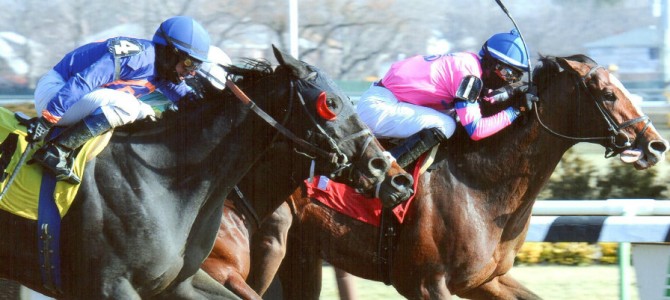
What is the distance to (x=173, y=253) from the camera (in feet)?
13.5

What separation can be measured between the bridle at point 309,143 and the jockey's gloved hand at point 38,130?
0.68 meters

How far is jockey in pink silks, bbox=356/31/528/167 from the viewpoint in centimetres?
530

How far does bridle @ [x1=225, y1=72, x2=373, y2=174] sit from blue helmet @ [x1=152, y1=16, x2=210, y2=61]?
0.20 meters

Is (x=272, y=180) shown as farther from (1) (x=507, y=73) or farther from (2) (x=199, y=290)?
(1) (x=507, y=73)

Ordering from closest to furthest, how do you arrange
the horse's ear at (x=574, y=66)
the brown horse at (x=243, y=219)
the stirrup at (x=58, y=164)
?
1. the stirrup at (x=58, y=164)
2. the brown horse at (x=243, y=219)
3. the horse's ear at (x=574, y=66)

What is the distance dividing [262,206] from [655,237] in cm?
207

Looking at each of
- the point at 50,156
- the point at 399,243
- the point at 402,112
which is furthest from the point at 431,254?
the point at 50,156

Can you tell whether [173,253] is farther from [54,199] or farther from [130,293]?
[54,199]

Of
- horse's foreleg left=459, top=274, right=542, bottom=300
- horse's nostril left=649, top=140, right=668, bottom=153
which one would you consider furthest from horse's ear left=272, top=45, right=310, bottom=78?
horse's nostril left=649, top=140, right=668, bottom=153

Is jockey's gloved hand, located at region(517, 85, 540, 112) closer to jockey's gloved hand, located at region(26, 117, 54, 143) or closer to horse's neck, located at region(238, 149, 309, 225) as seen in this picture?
horse's neck, located at region(238, 149, 309, 225)

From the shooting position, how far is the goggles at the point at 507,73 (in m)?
5.48

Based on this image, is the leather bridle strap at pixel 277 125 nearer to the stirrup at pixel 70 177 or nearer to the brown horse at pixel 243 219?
the brown horse at pixel 243 219

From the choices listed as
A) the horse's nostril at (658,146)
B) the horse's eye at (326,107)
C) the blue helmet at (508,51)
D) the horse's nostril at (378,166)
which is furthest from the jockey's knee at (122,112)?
the horse's nostril at (658,146)

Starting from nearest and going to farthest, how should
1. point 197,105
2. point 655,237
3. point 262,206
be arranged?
point 197,105
point 262,206
point 655,237
